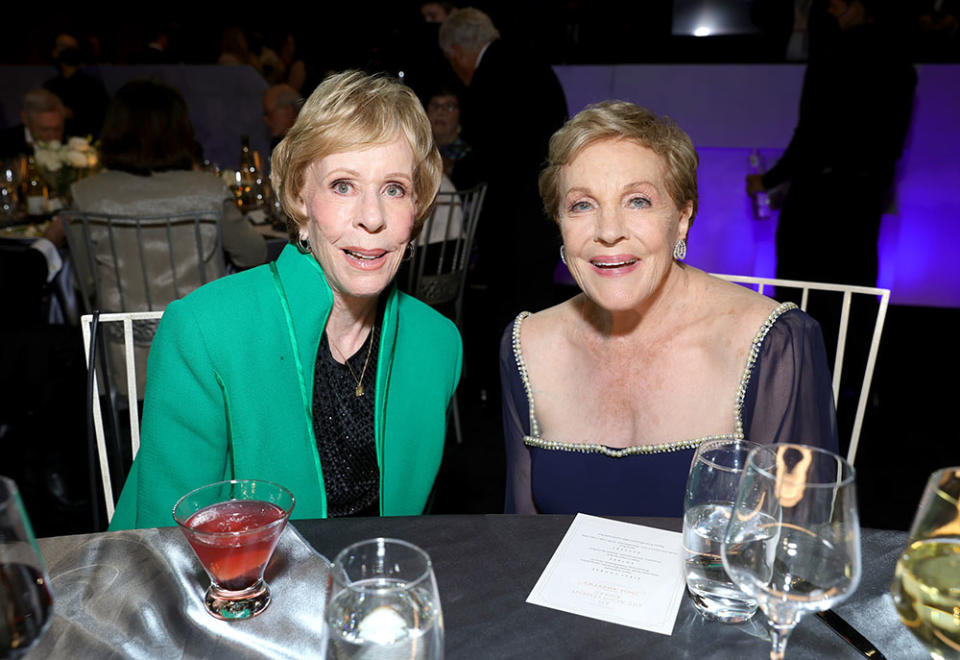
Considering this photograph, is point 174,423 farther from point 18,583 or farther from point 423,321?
point 18,583

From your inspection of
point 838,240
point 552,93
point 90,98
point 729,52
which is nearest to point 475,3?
point 729,52

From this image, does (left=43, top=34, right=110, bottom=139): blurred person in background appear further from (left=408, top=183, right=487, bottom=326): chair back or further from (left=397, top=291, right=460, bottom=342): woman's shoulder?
(left=397, top=291, right=460, bottom=342): woman's shoulder

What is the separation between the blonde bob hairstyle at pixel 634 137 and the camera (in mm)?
1518

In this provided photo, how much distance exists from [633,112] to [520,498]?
804mm

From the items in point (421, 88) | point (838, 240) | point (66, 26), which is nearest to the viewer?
point (838, 240)

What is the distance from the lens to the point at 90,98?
5.80 m

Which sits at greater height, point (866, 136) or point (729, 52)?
point (729, 52)

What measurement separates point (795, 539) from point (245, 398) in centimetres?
106

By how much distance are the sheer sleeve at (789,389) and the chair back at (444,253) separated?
81.5 inches

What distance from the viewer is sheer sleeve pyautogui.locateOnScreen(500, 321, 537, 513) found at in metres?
1.67

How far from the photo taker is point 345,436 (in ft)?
5.52

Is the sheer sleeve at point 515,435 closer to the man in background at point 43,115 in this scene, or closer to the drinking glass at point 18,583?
the drinking glass at point 18,583

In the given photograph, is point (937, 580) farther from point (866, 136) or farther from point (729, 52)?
point (729, 52)

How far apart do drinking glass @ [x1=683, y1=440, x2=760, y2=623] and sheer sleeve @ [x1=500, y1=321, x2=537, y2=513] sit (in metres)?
0.68
